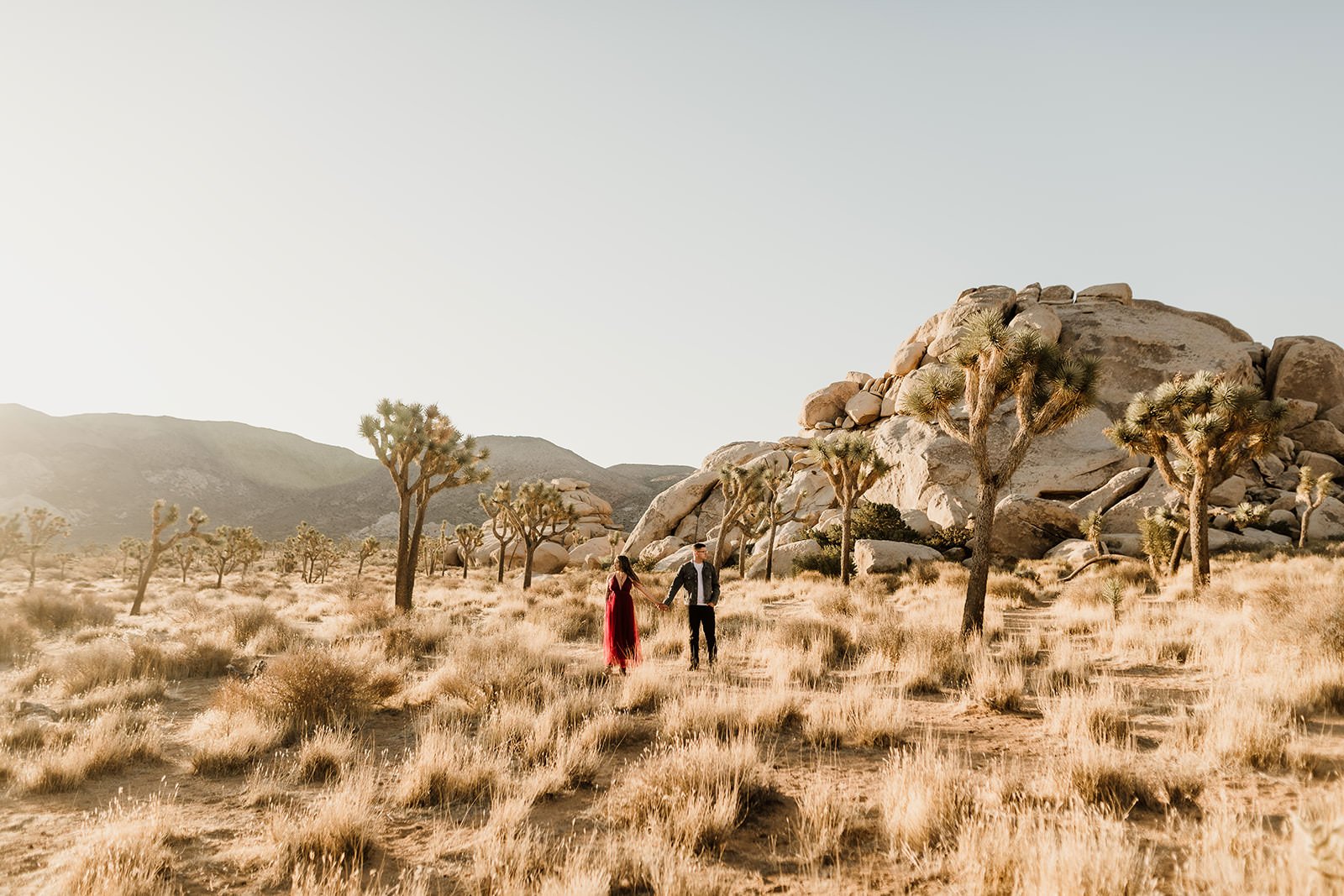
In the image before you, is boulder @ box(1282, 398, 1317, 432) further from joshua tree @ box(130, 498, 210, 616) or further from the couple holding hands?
joshua tree @ box(130, 498, 210, 616)

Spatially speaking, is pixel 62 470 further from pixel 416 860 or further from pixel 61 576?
pixel 416 860

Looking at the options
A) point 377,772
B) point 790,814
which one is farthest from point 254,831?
point 790,814

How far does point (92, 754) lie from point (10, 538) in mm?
35513

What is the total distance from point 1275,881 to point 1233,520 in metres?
37.1

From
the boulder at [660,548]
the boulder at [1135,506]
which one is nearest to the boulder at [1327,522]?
the boulder at [1135,506]

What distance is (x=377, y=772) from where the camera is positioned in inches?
230

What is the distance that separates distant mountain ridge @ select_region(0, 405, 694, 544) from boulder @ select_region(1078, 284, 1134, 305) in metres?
56.9

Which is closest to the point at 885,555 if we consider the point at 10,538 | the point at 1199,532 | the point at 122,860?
the point at 1199,532

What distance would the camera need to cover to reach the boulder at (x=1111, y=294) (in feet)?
166

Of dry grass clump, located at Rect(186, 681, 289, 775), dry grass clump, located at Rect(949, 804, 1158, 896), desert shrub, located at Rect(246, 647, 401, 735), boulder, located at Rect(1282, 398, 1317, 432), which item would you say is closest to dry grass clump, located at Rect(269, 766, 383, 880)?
dry grass clump, located at Rect(186, 681, 289, 775)

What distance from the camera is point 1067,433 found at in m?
40.6

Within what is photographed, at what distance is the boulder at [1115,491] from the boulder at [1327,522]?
22.8 ft

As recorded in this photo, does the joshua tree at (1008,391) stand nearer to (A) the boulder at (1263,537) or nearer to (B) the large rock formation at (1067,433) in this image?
(B) the large rock formation at (1067,433)

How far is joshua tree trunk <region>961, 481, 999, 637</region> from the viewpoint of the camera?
40.6 feet
